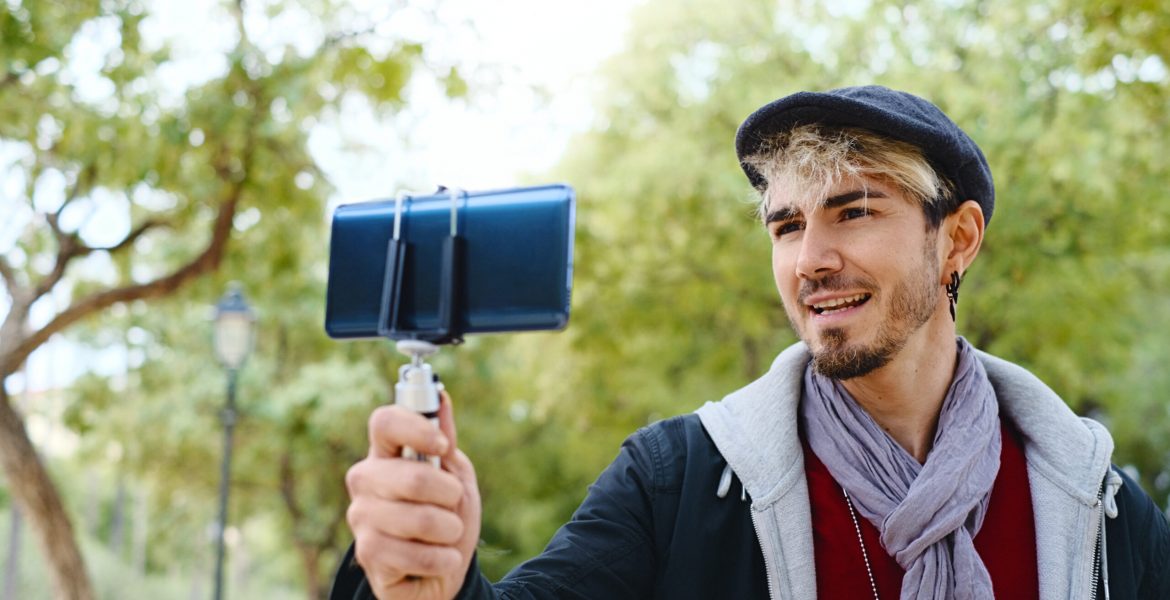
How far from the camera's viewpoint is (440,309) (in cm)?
135

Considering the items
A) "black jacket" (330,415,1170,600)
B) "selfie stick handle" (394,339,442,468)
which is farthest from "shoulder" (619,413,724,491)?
"selfie stick handle" (394,339,442,468)

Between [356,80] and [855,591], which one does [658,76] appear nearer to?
[356,80]

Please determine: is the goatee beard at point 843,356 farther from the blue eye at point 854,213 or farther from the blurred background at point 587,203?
the blurred background at point 587,203

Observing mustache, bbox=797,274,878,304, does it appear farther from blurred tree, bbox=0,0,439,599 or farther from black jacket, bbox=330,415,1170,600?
blurred tree, bbox=0,0,439,599

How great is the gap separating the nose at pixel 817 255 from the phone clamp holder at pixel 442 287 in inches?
38.0

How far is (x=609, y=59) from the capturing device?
1265 centimetres

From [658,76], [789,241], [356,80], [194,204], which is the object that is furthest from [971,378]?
[658,76]

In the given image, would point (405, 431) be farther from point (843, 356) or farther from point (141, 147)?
point (141, 147)

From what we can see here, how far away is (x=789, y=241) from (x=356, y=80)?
21.1 feet

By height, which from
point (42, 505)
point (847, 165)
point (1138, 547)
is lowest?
point (42, 505)

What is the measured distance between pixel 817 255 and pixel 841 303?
11 cm

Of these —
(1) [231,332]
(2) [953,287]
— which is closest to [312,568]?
(1) [231,332]

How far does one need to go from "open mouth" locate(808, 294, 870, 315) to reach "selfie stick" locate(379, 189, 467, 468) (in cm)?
101

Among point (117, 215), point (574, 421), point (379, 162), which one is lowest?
point (574, 421)
